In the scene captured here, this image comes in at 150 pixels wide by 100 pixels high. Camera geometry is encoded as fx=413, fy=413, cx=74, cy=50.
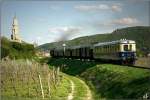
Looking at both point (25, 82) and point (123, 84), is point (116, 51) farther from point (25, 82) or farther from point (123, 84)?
point (25, 82)

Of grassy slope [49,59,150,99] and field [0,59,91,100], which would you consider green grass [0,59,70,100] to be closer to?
field [0,59,91,100]

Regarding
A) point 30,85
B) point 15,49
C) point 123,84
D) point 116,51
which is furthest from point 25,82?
point 15,49

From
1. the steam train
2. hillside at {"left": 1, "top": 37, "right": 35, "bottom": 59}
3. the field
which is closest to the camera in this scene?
the field

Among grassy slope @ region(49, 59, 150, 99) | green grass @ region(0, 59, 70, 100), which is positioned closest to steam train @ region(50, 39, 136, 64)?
grassy slope @ region(49, 59, 150, 99)

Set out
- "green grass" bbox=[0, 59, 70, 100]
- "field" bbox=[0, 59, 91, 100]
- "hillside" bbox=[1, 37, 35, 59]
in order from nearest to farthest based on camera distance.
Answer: "field" bbox=[0, 59, 91, 100] < "green grass" bbox=[0, 59, 70, 100] < "hillside" bbox=[1, 37, 35, 59]

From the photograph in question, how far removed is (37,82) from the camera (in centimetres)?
3309

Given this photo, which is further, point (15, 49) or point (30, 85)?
point (15, 49)

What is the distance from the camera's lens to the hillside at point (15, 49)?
58525mm

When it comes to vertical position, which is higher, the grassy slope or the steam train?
the steam train

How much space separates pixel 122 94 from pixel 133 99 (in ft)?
9.70

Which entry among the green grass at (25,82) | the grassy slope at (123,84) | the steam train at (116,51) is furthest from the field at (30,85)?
→ the steam train at (116,51)

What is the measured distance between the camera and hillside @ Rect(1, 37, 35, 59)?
58525 millimetres

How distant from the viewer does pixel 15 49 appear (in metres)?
63.1

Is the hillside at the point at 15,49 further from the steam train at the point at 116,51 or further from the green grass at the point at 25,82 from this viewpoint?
the green grass at the point at 25,82
